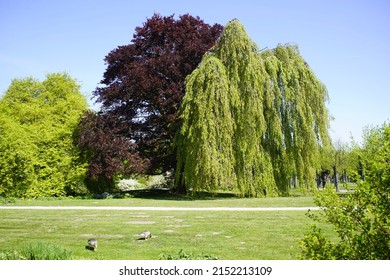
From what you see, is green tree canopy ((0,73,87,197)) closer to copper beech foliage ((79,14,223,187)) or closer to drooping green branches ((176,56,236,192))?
copper beech foliage ((79,14,223,187))

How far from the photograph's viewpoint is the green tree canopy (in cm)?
1941

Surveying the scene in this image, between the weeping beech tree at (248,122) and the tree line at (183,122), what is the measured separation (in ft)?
0.18

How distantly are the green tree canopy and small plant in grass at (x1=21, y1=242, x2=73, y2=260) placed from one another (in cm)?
1527

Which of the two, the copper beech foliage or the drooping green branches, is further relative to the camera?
the copper beech foliage

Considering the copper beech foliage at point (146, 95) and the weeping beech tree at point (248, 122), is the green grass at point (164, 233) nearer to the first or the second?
the weeping beech tree at point (248, 122)

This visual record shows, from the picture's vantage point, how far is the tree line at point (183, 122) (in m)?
17.9

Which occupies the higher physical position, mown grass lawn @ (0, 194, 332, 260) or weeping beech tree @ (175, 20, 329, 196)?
weeping beech tree @ (175, 20, 329, 196)

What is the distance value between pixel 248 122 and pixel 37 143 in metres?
12.2

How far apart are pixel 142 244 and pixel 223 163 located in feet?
36.1

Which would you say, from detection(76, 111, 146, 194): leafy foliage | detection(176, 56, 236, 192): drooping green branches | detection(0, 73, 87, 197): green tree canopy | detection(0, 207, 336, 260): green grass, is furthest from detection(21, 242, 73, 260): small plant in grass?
detection(0, 73, 87, 197): green tree canopy

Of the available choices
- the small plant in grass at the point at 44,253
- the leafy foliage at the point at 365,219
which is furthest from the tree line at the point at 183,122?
the leafy foliage at the point at 365,219
